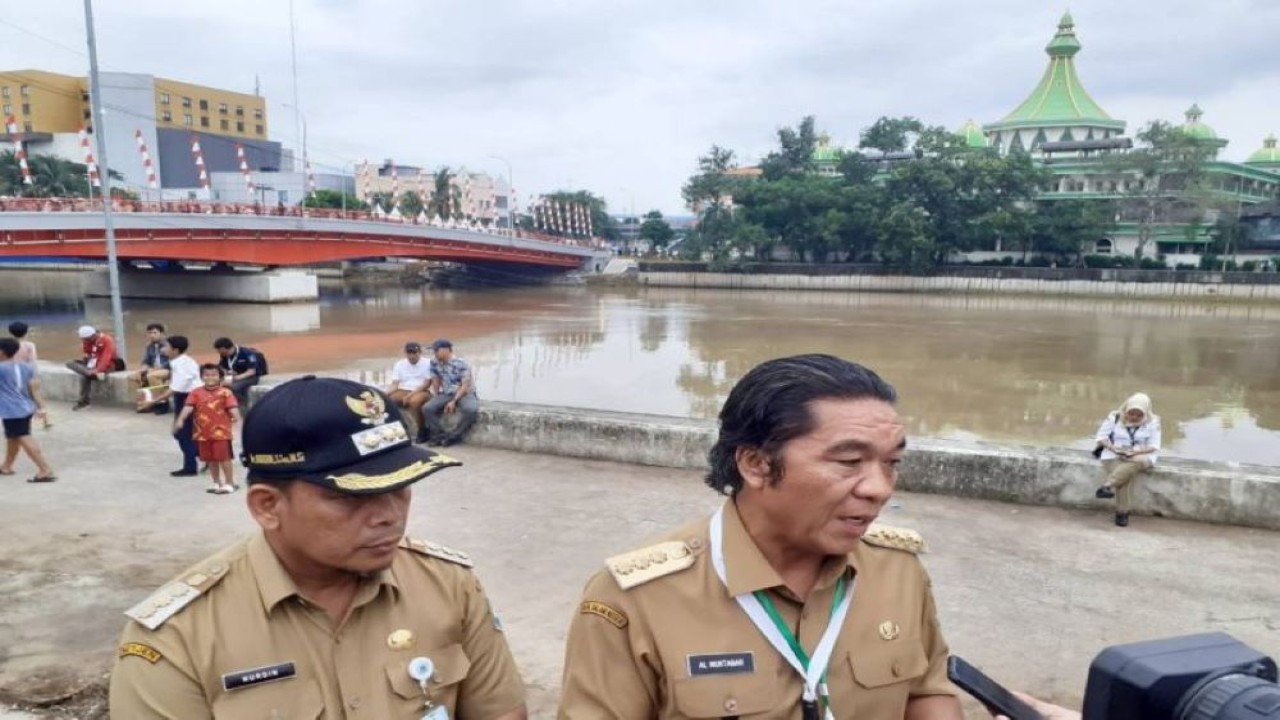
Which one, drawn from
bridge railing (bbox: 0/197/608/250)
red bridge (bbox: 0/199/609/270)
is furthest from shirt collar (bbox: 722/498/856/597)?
red bridge (bbox: 0/199/609/270)

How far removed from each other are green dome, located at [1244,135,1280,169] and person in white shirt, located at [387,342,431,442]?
199 feet

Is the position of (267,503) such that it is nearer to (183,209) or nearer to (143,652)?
(143,652)

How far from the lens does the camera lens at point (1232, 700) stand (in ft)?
2.47

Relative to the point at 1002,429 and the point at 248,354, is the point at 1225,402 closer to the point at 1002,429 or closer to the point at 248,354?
the point at 1002,429

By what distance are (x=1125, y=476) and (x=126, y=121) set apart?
7256cm

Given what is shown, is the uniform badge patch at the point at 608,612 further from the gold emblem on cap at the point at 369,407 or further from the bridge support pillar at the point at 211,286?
the bridge support pillar at the point at 211,286

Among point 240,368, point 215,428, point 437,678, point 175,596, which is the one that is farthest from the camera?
point 240,368

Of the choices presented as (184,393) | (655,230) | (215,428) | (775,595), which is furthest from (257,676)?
(655,230)

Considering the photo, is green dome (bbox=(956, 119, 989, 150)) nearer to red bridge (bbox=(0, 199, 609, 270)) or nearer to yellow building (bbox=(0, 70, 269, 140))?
red bridge (bbox=(0, 199, 609, 270))

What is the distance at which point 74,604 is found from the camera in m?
3.78

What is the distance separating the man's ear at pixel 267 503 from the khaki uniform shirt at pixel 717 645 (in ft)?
2.02

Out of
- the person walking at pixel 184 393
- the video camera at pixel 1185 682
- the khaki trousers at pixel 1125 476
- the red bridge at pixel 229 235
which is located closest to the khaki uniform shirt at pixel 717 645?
the video camera at pixel 1185 682

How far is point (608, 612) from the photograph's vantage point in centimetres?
146

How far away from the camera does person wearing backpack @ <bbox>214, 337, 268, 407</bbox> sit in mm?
7914
